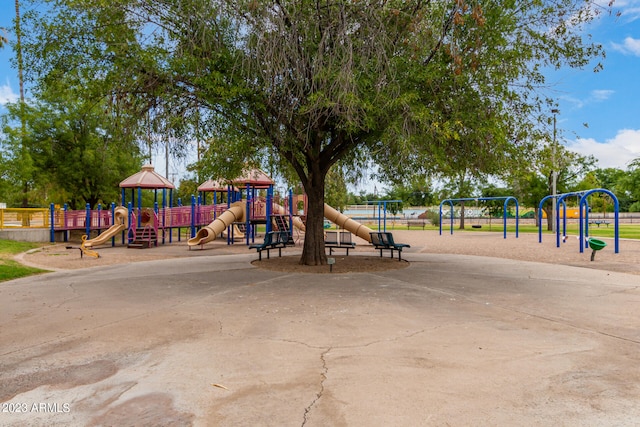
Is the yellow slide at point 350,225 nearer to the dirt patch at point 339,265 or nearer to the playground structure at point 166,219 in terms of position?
the playground structure at point 166,219

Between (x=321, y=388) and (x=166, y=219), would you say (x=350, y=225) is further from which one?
(x=321, y=388)

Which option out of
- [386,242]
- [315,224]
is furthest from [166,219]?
[386,242]

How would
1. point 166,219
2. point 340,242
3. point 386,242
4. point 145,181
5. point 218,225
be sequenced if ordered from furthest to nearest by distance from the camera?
point 145,181 → point 166,219 → point 218,225 → point 340,242 → point 386,242

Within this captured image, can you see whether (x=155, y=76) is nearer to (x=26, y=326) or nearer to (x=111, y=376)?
(x=26, y=326)

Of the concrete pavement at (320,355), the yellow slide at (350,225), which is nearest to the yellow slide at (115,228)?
the yellow slide at (350,225)

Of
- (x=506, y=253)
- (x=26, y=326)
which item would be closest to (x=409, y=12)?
(x=26, y=326)

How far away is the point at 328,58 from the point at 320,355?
5992mm

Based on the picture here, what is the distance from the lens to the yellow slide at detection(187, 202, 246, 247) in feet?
67.4

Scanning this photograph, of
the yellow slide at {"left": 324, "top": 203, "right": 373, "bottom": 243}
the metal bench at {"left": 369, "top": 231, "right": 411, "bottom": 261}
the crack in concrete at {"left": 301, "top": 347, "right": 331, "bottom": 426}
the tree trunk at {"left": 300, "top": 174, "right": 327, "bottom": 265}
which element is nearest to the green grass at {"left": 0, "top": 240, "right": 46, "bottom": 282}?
the tree trunk at {"left": 300, "top": 174, "right": 327, "bottom": 265}

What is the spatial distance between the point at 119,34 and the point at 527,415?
30.7 ft

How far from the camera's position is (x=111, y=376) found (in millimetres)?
3988

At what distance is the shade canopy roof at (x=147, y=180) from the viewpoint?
2372cm

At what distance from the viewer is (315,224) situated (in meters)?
12.0

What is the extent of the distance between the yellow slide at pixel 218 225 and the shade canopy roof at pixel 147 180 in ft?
15.5
